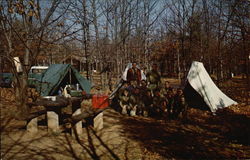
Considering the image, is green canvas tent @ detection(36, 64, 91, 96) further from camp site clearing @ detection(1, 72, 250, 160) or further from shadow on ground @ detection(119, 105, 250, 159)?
shadow on ground @ detection(119, 105, 250, 159)

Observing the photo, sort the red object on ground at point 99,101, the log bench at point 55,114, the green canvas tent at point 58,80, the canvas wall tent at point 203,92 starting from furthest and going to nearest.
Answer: the green canvas tent at point 58,80 → the canvas wall tent at point 203,92 → the red object on ground at point 99,101 → the log bench at point 55,114

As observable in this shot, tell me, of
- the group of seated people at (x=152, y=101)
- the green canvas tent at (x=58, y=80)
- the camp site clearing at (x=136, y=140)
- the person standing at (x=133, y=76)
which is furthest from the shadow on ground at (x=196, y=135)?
the green canvas tent at (x=58, y=80)

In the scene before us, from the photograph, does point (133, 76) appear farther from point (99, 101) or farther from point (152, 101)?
point (99, 101)

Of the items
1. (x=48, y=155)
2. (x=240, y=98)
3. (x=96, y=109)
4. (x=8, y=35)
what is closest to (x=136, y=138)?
(x=96, y=109)

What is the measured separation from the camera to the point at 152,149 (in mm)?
4445

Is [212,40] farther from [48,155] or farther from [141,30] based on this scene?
[48,155]

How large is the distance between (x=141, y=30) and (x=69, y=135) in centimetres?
1045

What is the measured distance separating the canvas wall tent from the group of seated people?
4.45 ft

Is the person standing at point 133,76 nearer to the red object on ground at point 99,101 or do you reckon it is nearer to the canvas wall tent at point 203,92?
the canvas wall tent at point 203,92

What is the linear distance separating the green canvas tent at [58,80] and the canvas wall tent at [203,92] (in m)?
5.82

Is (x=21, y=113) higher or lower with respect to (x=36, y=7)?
lower

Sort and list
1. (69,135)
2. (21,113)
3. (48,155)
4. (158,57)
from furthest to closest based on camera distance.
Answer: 1. (158,57)
2. (69,135)
3. (21,113)
4. (48,155)

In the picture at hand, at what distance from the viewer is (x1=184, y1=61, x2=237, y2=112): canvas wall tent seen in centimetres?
786

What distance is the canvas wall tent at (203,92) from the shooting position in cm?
786
